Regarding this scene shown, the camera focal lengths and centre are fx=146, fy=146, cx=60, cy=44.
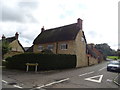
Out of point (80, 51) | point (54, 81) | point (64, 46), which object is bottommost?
point (54, 81)

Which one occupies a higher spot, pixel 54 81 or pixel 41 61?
pixel 41 61

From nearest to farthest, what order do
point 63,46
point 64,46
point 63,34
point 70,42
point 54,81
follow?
point 54,81
point 70,42
point 64,46
point 63,46
point 63,34

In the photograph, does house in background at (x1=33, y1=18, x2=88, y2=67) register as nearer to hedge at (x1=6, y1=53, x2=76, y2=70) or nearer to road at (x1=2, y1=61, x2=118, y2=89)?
hedge at (x1=6, y1=53, x2=76, y2=70)

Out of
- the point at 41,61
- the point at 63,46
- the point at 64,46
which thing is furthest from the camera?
the point at 63,46

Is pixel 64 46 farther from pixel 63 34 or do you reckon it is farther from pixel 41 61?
pixel 41 61

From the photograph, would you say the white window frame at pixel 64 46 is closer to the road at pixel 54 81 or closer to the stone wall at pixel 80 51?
the stone wall at pixel 80 51

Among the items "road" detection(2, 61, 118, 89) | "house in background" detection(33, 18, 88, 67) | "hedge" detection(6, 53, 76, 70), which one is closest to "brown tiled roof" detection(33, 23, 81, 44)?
"house in background" detection(33, 18, 88, 67)

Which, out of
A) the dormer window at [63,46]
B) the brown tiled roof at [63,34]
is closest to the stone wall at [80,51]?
the brown tiled roof at [63,34]

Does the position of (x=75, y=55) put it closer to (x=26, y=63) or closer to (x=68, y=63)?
(x=68, y=63)

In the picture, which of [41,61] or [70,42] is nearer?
[41,61]

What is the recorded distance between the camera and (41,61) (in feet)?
61.8

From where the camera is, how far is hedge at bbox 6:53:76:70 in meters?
18.9

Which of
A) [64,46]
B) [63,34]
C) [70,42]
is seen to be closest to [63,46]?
[64,46]

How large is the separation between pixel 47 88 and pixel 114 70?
14.2 meters
